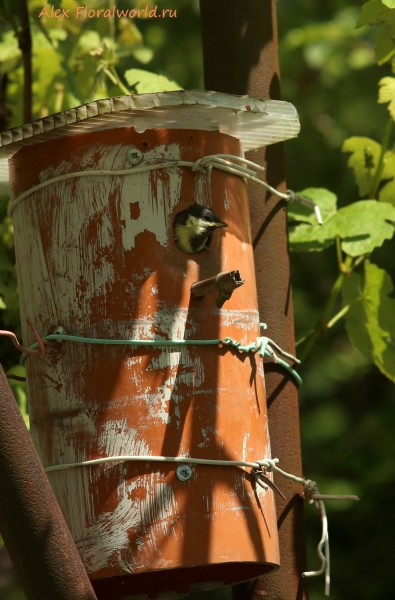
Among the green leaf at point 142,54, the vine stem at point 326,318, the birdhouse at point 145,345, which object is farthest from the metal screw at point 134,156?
the green leaf at point 142,54

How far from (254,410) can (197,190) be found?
0.52 m

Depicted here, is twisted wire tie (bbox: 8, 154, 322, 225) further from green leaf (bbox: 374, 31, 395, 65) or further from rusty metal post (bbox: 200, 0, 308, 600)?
green leaf (bbox: 374, 31, 395, 65)

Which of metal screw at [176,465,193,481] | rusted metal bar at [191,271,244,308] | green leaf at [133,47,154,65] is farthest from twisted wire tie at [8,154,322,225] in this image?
green leaf at [133,47,154,65]

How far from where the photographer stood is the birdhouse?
201 cm

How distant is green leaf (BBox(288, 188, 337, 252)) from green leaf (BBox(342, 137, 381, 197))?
0.64 feet

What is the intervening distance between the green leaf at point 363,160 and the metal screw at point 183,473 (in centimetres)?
138

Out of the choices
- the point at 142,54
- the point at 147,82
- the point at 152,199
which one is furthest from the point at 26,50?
the point at 152,199

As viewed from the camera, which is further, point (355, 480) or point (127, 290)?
point (355, 480)

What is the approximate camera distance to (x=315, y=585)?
14.4ft

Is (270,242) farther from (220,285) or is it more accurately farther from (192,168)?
(220,285)

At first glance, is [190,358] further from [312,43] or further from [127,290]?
[312,43]

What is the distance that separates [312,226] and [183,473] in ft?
3.61

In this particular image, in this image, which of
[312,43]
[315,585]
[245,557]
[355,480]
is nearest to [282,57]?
[312,43]

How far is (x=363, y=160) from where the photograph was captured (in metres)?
3.08
